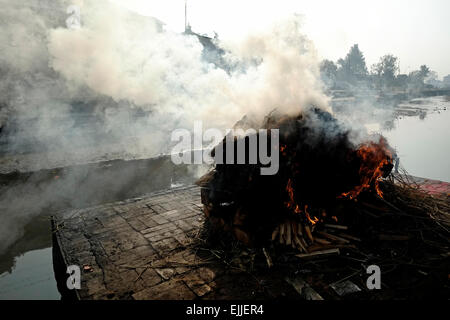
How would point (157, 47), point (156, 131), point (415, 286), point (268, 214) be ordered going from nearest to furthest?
point (415, 286) → point (268, 214) → point (157, 47) → point (156, 131)

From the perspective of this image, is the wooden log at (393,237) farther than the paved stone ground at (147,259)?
Yes

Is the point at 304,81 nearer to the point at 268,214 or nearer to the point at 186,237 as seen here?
the point at 268,214

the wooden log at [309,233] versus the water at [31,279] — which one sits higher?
the wooden log at [309,233]

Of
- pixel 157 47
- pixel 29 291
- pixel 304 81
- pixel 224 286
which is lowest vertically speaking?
pixel 29 291

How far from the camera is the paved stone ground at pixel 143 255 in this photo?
14.4ft

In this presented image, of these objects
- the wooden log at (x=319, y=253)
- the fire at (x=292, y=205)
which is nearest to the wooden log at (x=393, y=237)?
the wooden log at (x=319, y=253)

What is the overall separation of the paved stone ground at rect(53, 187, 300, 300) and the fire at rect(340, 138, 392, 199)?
2.97m

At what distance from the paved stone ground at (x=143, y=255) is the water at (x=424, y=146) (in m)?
8.66

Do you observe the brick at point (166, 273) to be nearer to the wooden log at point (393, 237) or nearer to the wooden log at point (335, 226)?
the wooden log at point (335, 226)

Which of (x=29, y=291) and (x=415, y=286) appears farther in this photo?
(x=29, y=291)

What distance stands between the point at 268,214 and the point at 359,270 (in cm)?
185

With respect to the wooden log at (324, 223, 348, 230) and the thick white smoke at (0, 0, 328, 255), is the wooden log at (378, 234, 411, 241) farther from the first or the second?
the thick white smoke at (0, 0, 328, 255)

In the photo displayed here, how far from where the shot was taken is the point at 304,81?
257 inches
